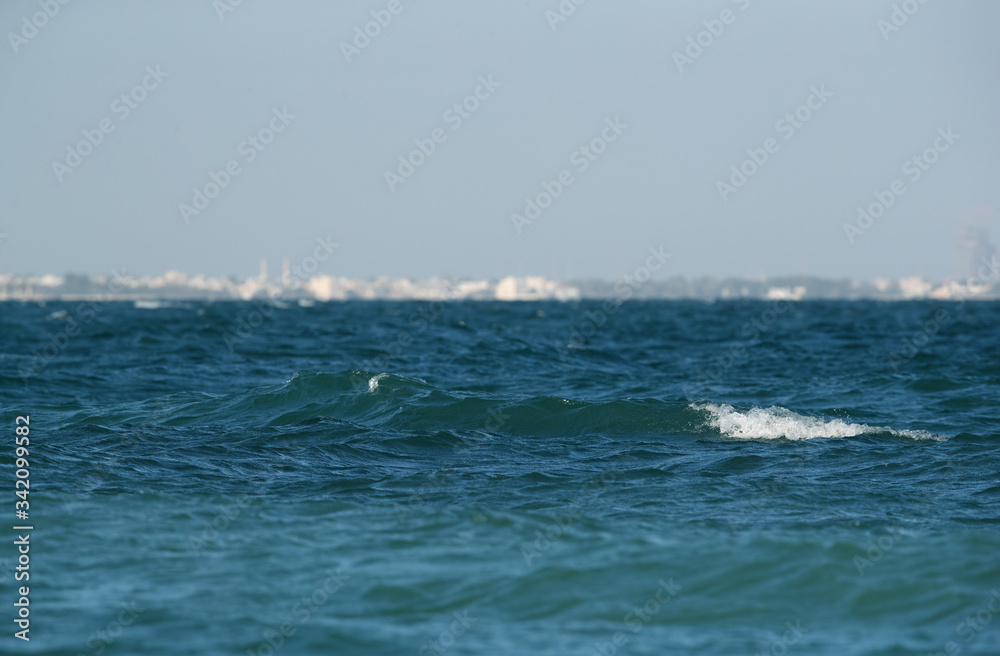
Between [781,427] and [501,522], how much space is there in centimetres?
742

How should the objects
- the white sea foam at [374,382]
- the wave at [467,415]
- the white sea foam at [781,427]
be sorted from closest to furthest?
1. the white sea foam at [781,427]
2. the wave at [467,415]
3. the white sea foam at [374,382]

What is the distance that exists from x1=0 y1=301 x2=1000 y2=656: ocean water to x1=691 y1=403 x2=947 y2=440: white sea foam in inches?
3.0

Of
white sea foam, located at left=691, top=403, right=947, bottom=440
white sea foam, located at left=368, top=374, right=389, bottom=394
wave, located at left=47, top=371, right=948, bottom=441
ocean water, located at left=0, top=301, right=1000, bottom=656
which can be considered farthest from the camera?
white sea foam, located at left=368, top=374, right=389, bottom=394

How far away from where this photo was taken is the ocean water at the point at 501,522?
22.0ft

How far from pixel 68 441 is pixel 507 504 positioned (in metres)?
7.09

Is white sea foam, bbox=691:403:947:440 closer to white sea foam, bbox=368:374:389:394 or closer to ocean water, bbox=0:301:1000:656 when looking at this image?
ocean water, bbox=0:301:1000:656

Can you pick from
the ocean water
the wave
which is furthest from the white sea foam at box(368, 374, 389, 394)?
the ocean water

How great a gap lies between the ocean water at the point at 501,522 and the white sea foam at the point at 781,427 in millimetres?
77


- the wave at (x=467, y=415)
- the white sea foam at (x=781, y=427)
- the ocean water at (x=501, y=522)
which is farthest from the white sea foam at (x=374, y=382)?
the white sea foam at (x=781, y=427)

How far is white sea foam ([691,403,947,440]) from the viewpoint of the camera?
1479cm

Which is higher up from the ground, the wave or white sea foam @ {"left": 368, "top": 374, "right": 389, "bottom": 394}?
white sea foam @ {"left": 368, "top": 374, "right": 389, "bottom": 394}

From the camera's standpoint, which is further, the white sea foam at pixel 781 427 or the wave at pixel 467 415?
the wave at pixel 467 415

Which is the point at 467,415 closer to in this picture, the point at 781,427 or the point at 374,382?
the point at 374,382

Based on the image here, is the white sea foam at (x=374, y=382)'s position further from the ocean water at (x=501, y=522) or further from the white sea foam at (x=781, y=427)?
the white sea foam at (x=781, y=427)
